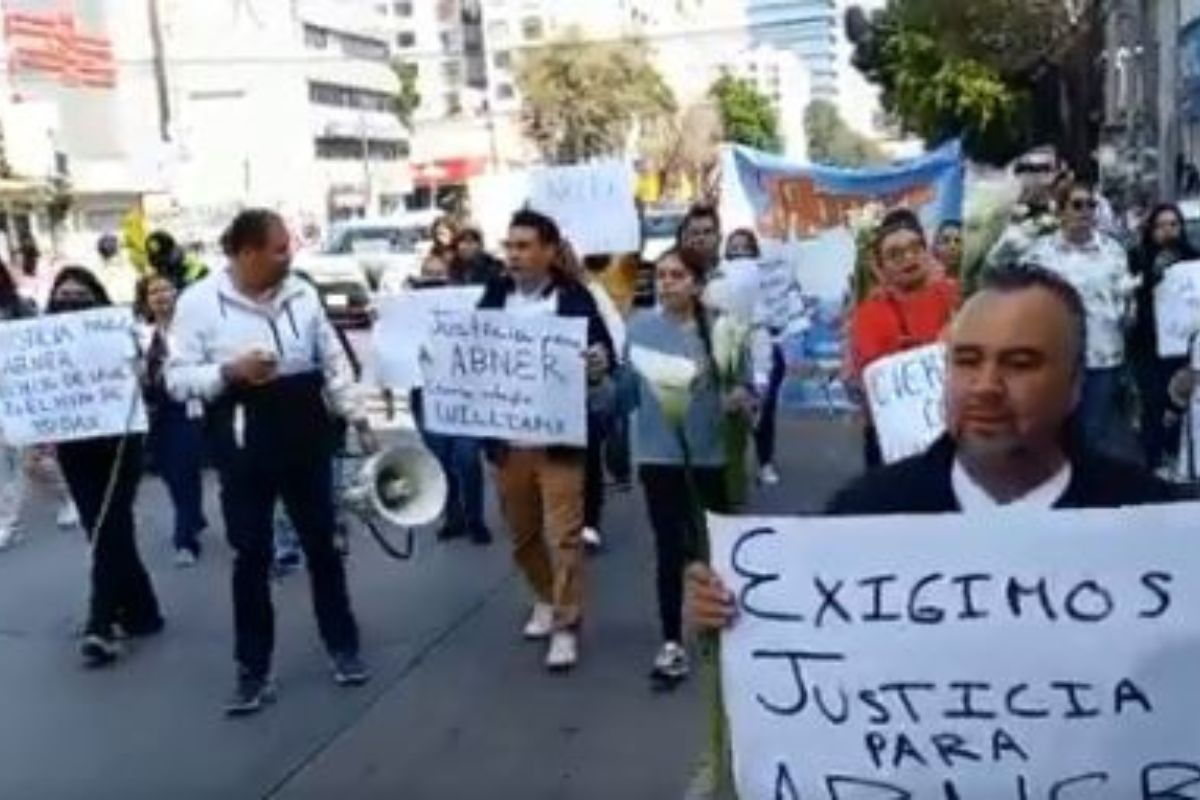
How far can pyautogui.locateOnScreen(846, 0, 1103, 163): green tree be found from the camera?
140 feet

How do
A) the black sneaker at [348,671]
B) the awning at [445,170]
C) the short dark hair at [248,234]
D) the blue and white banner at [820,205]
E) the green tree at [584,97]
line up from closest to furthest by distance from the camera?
the short dark hair at [248,234] → the black sneaker at [348,671] → the blue and white banner at [820,205] → the green tree at [584,97] → the awning at [445,170]

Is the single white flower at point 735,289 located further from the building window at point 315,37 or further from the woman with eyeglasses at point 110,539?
the building window at point 315,37

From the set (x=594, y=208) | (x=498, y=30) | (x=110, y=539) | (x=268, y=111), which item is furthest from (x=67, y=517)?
(x=498, y=30)

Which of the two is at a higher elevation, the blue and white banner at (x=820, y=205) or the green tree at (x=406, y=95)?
the green tree at (x=406, y=95)

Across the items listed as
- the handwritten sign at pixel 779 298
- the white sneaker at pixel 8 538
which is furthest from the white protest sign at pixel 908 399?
the handwritten sign at pixel 779 298

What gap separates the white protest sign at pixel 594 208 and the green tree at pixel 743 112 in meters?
81.3

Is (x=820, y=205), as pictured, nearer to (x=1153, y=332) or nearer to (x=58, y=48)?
(x=1153, y=332)

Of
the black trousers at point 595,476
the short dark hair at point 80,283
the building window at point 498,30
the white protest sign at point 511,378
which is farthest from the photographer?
the building window at point 498,30

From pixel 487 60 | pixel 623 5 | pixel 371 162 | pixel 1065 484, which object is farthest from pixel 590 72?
pixel 1065 484

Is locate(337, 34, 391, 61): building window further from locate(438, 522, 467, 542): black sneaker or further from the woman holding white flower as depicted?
the woman holding white flower

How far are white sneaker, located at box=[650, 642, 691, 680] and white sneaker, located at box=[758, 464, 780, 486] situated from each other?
485cm

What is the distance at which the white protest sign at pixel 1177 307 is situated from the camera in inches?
396

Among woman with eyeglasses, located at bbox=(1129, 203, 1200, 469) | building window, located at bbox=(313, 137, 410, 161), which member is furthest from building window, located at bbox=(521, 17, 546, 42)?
woman with eyeglasses, located at bbox=(1129, 203, 1200, 469)

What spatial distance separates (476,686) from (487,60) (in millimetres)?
157416
